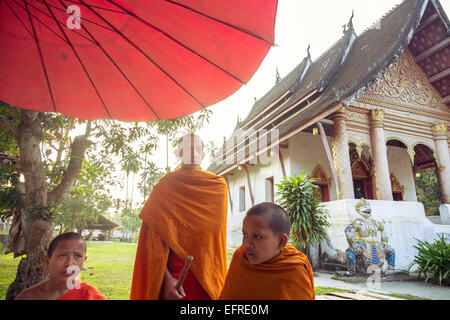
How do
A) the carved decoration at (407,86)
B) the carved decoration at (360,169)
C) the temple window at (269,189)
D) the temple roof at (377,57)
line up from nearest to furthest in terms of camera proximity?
the temple roof at (377,57) < the carved decoration at (407,86) < the carved decoration at (360,169) < the temple window at (269,189)

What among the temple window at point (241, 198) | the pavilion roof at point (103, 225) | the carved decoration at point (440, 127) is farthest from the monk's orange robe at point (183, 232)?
the pavilion roof at point (103, 225)

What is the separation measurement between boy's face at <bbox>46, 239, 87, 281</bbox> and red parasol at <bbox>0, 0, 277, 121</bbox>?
1.14 metres

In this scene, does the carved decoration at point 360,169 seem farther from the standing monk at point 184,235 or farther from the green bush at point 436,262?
the standing monk at point 184,235

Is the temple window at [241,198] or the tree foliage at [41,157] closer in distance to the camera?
the tree foliage at [41,157]

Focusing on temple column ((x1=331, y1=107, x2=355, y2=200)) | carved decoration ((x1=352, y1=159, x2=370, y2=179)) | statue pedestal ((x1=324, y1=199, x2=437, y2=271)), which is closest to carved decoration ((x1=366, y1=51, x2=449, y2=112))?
temple column ((x1=331, y1=107, x2=355, y2=200))

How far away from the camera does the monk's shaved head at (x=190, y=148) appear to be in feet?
6.44

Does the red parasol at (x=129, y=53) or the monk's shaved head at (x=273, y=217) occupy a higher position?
the red parasol at (x=129, y=53)

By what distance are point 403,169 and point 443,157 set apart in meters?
2.27

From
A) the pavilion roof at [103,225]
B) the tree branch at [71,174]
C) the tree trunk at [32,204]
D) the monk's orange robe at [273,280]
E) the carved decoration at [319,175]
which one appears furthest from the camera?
the pavilion roof at [103,225]

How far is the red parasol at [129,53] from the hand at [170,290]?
1288mm

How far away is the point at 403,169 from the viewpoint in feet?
36.9

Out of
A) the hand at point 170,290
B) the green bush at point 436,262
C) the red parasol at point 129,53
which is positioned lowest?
the green bush at point 436,262
